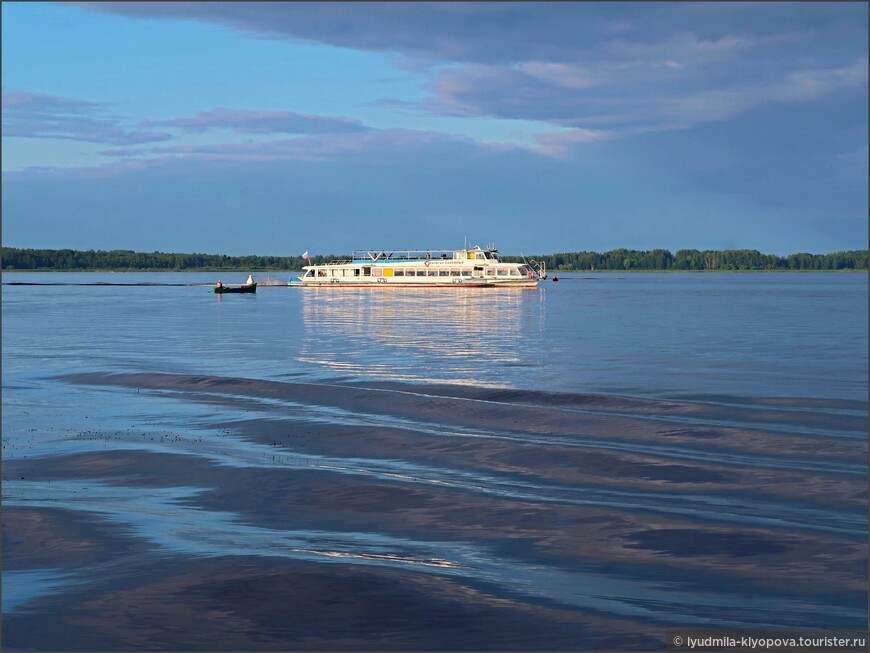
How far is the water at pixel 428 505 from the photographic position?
11.8 meters

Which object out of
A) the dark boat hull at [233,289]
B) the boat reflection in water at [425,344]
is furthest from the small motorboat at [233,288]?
the boat reflection in water at [425,344]

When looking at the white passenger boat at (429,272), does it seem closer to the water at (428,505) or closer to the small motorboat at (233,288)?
the small motorboat at (233,288)

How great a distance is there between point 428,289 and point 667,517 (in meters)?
155

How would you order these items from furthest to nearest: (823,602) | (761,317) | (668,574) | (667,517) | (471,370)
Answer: (761,317), (471,370), (667,517), (668,574), (823,602)

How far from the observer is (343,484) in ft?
61.8

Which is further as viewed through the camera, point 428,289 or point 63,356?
point 428,289

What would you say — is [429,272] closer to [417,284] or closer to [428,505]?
[417,284]

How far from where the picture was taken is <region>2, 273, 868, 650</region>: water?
1180 cm

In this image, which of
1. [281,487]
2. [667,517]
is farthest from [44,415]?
[667,517]

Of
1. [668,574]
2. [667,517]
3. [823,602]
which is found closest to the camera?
[823,602]

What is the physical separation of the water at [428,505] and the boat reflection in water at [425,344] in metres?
0.83

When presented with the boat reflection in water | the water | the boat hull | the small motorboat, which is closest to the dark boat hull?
the small motorboat

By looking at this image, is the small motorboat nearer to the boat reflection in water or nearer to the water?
the boat reflection in water

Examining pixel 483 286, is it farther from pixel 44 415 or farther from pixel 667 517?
pixel 667 517
